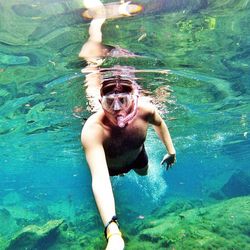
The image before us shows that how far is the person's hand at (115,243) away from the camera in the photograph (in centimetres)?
314

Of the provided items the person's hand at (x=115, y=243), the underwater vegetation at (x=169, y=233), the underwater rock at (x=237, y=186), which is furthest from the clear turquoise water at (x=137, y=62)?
the underwater rock at (x=237, y=186)

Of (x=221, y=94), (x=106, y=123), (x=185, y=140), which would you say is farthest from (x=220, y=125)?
(x=106, y=123)

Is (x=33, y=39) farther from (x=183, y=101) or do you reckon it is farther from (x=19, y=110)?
(x=183, y=101)

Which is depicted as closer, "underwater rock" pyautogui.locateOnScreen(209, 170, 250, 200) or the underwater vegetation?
the underwater vegetation

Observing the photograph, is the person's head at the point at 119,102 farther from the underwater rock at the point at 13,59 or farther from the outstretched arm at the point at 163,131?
the underwater rock at the point at 13,59

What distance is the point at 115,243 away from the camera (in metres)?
3.21

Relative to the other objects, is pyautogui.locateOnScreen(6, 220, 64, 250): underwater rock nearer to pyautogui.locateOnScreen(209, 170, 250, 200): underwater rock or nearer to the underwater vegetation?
the underwater vegetation

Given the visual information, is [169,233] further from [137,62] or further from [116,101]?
[116,101]

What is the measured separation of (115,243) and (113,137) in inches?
96.1

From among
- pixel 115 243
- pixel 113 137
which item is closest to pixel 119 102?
pixel 113 137

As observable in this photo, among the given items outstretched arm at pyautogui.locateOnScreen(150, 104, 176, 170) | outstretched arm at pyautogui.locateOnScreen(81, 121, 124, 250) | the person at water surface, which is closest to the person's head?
the person at water surface

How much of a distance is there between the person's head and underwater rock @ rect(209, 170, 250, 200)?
3731 cm

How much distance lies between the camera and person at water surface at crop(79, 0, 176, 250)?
12.3 ft

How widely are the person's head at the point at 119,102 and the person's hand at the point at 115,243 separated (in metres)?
1.86
